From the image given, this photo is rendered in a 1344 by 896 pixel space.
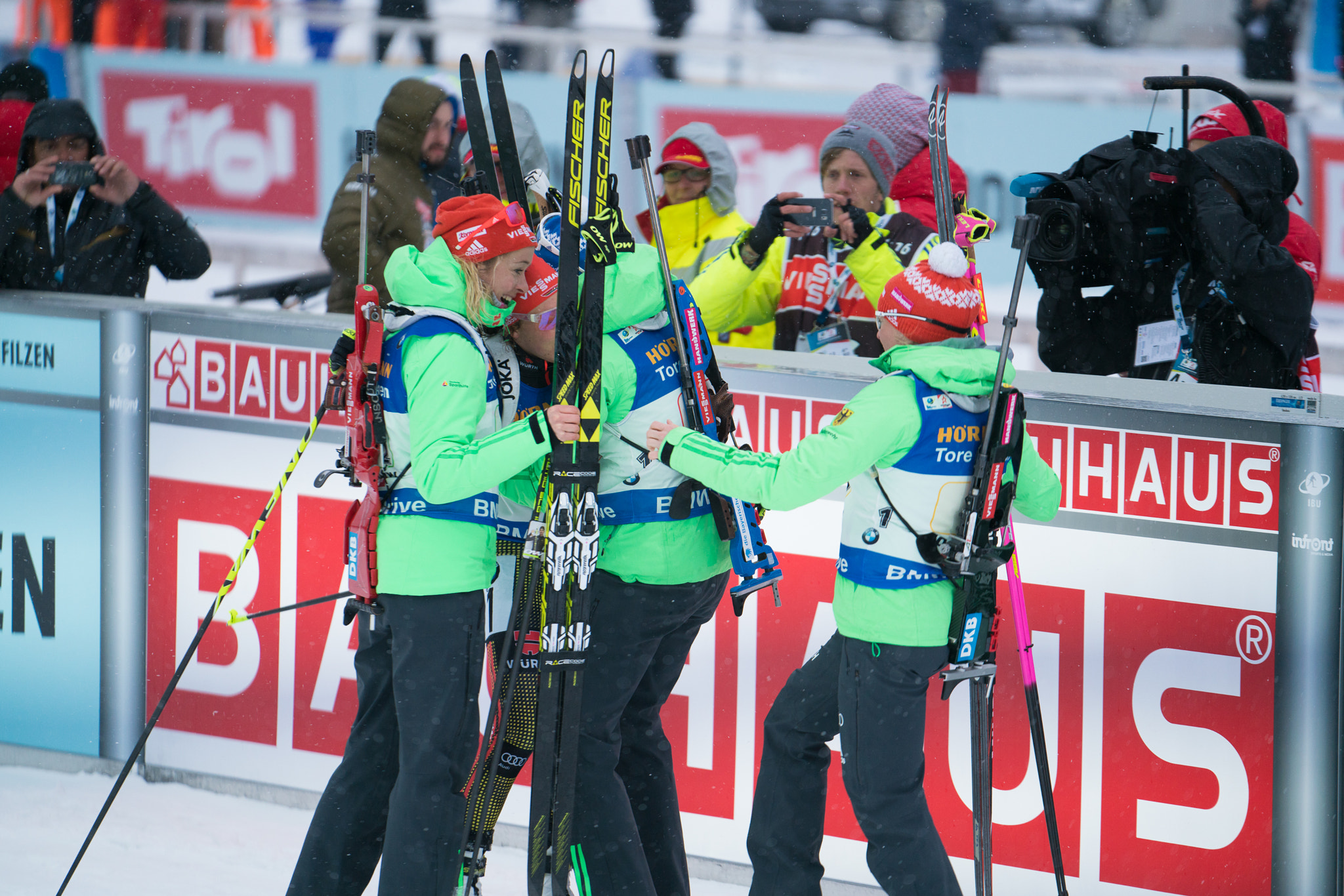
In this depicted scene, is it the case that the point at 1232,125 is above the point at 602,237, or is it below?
above

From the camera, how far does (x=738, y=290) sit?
13.1 feet

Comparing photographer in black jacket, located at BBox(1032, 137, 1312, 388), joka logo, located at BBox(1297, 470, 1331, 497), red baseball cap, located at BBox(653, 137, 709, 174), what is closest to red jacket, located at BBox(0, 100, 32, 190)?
red baseball cap, located at BBox(653, 137, 709, 174)

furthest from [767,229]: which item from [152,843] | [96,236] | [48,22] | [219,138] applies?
[48,22]

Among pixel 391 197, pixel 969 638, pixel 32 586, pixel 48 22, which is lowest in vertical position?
pixel 32 586

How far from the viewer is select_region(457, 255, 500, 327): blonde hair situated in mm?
2852

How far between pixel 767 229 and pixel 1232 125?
4.54 ft

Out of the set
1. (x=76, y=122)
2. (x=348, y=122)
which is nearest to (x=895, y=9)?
(x=348, y=122)

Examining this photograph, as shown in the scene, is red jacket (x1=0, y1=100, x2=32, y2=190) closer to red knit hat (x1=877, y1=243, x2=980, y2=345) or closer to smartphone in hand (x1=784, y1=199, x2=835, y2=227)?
smartphone in hand (x1=784, y1=199, x2=835, y2=227)

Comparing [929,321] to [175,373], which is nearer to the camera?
[929,321]

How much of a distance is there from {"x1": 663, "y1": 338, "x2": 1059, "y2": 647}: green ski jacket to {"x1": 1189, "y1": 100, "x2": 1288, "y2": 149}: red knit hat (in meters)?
1.67

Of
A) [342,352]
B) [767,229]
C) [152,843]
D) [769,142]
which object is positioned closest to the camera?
[342,352]

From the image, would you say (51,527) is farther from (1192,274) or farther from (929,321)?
(1192,274)

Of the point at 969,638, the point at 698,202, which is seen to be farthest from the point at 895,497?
the point at 698,202

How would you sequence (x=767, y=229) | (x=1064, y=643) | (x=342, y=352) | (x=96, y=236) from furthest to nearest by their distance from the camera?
(x=96, y=236) → (x=767, y=229) → (x=1064, y=643) → (x=342, y=352)
